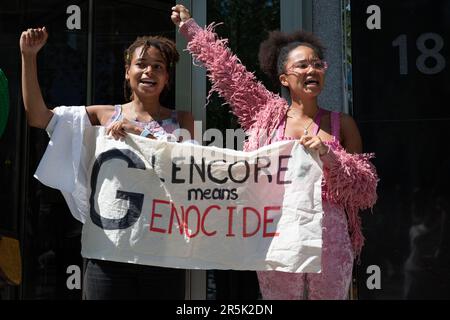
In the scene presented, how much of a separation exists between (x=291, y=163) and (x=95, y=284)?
1.11 meters

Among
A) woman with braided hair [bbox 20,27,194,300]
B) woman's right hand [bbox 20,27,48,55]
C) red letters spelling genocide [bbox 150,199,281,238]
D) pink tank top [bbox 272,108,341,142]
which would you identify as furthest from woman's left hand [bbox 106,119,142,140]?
pink tank top [bbox 272,108,341,142]

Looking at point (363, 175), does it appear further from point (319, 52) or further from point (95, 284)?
point (95, 284)

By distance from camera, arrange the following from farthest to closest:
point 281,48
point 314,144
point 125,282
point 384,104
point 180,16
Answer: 1. point 384,104
2. point 180,16
3. point 281,48
4. point 125,282
5. point 314,144

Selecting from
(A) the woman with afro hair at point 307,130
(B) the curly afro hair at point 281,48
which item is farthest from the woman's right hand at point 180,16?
(B) the curly afro hair at point 281,48

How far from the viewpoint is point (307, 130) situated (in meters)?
3.35

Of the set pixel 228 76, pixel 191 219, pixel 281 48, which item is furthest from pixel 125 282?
pixel 281 48

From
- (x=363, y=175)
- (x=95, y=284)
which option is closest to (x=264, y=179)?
(x=363, y=175)

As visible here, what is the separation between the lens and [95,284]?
3.21m

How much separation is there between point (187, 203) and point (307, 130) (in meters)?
0.71

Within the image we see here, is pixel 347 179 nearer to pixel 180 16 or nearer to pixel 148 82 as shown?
pixel 148 82

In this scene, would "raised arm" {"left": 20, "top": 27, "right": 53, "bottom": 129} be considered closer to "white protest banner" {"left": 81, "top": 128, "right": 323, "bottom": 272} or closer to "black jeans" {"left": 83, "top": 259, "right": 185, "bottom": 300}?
"white protest banner" {"left": 81, "top": 128, "right": 323, "bottom": 272}

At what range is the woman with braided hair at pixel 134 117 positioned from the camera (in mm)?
3209

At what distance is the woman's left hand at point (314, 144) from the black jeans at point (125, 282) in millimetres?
927

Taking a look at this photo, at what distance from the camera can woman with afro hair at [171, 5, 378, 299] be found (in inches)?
125
